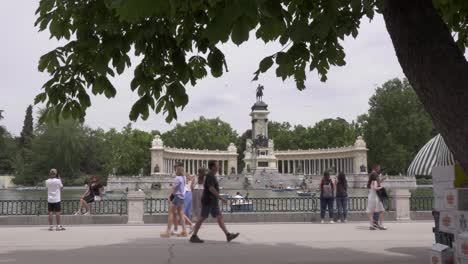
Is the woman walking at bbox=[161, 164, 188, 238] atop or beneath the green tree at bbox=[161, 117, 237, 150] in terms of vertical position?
beneath

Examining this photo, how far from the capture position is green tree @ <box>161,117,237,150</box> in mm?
125169

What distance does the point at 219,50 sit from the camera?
22.0 ft

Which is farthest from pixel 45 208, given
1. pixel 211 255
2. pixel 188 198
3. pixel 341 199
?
pixel 211 255

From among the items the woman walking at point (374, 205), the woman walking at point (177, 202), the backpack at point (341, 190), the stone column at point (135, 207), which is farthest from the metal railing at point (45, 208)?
the woman walking at point (374, 205)

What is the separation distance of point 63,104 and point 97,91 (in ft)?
2.14

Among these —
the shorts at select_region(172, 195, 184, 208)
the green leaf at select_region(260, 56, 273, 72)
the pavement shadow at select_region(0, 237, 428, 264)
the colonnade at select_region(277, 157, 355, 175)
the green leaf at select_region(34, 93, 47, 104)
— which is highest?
the colonnade at select_region(277, 157, 355, 175)

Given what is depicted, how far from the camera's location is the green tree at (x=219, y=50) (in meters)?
4.67

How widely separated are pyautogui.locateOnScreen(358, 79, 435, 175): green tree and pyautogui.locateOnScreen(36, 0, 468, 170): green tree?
85419 millimetres

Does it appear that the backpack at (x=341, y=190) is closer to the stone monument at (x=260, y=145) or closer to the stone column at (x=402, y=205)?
the stone column at (x=402, y=205)

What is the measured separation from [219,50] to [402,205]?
1365 cm

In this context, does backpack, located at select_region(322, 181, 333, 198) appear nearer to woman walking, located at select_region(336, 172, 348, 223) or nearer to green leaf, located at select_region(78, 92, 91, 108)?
woman walking, located at select_region(336, 172, 348, 223)

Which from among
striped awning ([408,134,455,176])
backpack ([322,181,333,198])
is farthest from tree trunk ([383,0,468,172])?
backpack ([322,181,333,198])

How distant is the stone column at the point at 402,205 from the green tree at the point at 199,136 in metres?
106

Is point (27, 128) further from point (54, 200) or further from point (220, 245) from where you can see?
point (220, 245)
